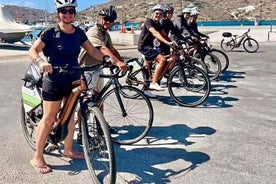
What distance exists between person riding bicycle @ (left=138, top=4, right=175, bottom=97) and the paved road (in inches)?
22.2

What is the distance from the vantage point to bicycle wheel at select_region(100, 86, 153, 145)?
4.77 metres

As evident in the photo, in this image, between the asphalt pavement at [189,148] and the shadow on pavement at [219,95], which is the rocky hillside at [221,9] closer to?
the shadow on pavement at [219,95]

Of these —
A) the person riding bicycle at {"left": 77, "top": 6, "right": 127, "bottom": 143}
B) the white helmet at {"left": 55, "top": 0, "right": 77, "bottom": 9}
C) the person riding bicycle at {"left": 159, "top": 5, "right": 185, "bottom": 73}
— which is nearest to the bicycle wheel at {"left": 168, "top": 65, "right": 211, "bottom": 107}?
the person riding bicycle at {"left": 159, "top": 5, "right": 185, "bottom": 73}

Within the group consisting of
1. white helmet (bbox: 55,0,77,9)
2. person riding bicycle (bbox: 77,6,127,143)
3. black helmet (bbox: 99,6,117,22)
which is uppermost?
white helmet (bbox: 55,0,77,9)

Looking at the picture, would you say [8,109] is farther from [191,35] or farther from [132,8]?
[132,8]

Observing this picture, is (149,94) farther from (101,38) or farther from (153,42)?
(101,38)

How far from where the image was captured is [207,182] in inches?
146

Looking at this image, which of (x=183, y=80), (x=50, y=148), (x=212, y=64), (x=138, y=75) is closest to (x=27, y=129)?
(x=50, y=148)

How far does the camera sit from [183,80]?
6.98 meters

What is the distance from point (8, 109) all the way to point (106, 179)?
3966mm

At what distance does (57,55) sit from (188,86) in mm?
3996

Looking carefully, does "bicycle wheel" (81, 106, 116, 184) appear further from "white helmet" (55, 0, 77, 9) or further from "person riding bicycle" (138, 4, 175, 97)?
"person riding bicycle" (138, 4, 175, 97)

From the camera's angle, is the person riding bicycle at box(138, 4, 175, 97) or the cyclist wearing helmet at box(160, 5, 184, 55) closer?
the person riding bicycle at box(138, 4, 175, 97)

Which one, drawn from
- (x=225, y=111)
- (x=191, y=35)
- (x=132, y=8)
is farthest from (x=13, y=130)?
(x=132, y=8)
